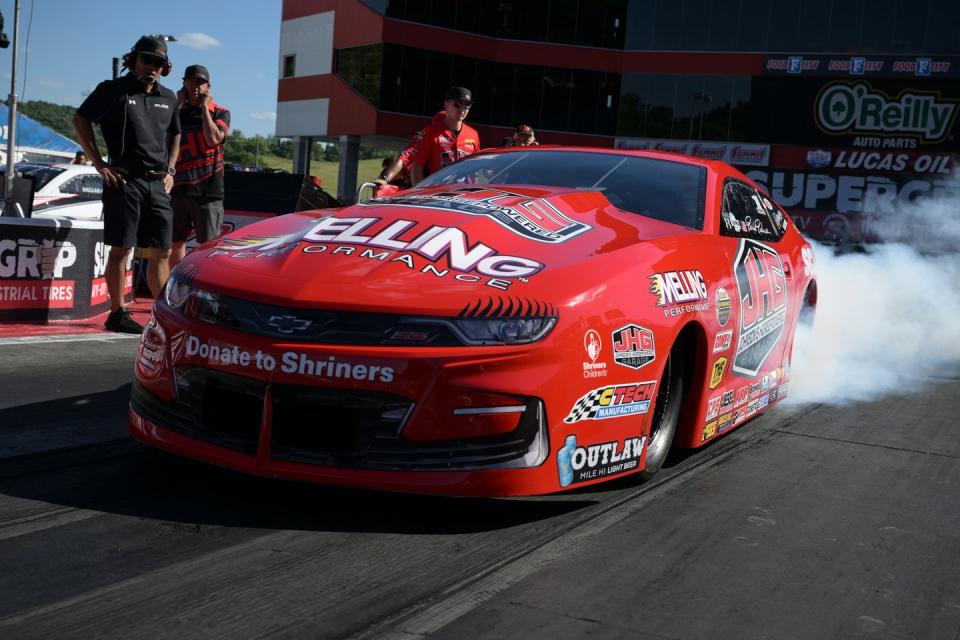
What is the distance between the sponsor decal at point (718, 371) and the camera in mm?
4055

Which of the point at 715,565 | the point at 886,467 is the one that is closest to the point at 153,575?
the point at 715,565

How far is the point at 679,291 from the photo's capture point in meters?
3.68

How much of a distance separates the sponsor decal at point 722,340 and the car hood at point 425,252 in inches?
17.9

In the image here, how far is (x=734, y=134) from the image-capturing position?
40.0 meters

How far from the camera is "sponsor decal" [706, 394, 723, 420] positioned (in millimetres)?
4113

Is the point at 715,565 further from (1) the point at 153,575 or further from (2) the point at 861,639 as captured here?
(1) the point at 153,575

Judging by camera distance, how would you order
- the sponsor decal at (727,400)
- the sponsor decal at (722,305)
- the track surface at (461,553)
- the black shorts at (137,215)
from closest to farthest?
the track surface at (461,553), the sponsor decal at (722,305), the sponsor decal at (727,400), the black shorts at (137,215)

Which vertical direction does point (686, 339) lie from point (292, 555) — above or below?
above

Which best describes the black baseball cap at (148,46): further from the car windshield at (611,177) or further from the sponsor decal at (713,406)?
the sponsor decal at (713,406)

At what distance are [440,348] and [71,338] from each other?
462cm

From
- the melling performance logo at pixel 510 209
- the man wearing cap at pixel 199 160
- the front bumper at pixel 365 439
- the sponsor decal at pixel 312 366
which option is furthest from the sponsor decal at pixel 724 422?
the man wearing cap at pixel 199 160

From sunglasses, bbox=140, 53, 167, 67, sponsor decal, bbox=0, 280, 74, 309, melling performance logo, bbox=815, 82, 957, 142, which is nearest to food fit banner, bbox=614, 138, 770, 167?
melling performance logo, bbox=815, 82, 957, 142

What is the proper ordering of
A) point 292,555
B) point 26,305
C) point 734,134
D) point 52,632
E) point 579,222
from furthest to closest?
point 734,134, point 26,305, point 579,222, point 292,555, point 52,632

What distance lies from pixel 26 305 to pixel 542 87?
3685 centimetres
